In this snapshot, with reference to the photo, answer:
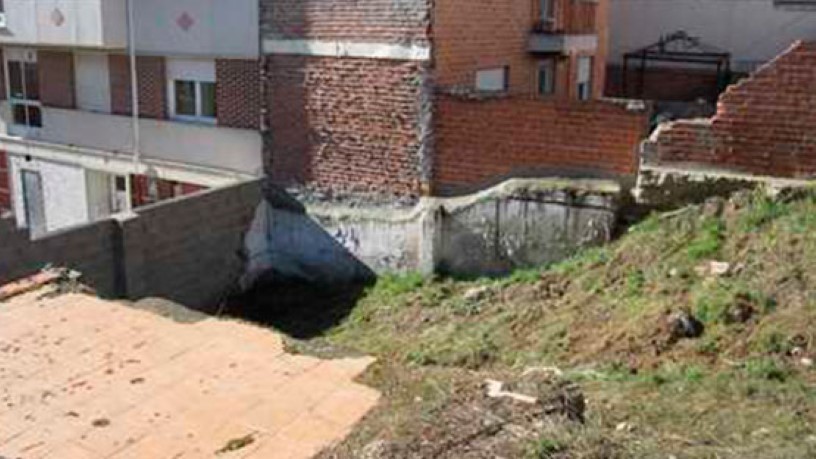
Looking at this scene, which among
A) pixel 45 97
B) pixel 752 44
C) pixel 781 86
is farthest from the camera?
pixel 752 44

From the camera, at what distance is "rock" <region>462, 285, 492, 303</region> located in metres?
11.7

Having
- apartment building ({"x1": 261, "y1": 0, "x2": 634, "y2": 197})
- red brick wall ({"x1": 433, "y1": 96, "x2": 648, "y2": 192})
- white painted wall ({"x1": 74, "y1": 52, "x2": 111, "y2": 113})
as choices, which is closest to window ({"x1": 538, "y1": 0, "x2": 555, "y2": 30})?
apartment building ({"x1": 261, "y1": 0, "x2": 634, "y2": 197})

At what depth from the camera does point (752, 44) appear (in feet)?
66.4

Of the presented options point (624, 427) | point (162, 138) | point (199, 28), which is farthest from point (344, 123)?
point (624, 427)

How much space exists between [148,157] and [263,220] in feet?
10.5

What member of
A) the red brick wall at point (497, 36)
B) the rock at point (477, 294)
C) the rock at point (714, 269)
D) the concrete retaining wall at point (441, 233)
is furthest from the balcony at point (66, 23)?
the rock at point (714, 269)

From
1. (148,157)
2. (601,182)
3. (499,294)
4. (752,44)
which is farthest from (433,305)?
(752,44)

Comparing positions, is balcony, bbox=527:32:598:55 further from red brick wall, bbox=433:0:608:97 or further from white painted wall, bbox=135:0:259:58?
white painted wall, bbox=135:0:259:58

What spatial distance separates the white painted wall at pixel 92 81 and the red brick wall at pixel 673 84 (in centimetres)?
1190

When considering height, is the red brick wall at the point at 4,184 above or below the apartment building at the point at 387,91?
below

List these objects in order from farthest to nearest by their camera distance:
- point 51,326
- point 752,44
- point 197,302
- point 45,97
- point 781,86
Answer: point 752,44 < point 45,97 < point 197,302 < point 781,86 < point 51,326

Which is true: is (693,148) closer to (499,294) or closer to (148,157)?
(499,294)

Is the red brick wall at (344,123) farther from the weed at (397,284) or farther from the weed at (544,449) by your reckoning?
the weed at (544,449)

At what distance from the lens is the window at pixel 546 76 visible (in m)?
16.8
